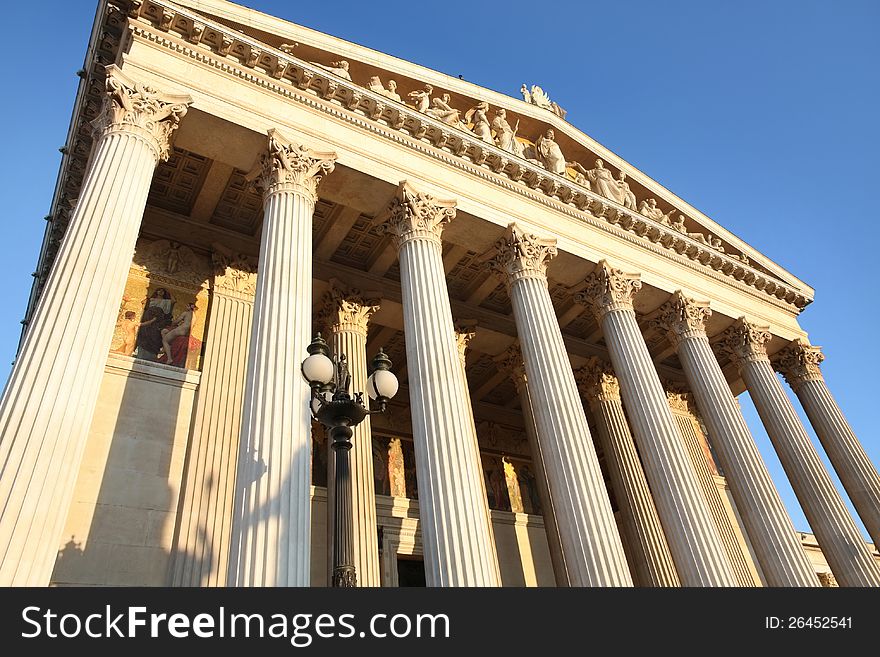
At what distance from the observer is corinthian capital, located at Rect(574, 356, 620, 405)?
71.2 ft

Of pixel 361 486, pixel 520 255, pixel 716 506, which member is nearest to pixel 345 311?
pixel 520 255

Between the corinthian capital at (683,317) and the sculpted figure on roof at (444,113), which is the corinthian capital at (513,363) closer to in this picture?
the corinthian capital at (683,317)

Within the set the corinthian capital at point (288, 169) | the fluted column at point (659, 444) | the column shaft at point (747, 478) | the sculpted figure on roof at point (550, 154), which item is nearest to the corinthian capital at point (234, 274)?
the corinthian capital at point (288, 169)

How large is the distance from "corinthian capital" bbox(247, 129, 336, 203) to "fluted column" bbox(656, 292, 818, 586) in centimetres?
1179

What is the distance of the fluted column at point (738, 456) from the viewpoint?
15047 mm

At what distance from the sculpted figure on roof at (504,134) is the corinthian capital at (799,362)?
1258cm

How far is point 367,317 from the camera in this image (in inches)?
688

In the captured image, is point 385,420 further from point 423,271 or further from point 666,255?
point 666,255

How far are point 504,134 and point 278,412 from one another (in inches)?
505

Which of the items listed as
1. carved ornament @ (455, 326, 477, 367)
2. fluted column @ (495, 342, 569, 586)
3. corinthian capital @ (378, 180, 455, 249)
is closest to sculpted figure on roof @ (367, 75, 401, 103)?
corinthian capital @ (378, 180, 455, 249)

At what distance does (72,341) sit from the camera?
8.88 metres

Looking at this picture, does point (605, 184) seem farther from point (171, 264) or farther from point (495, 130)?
point (171, 264)
